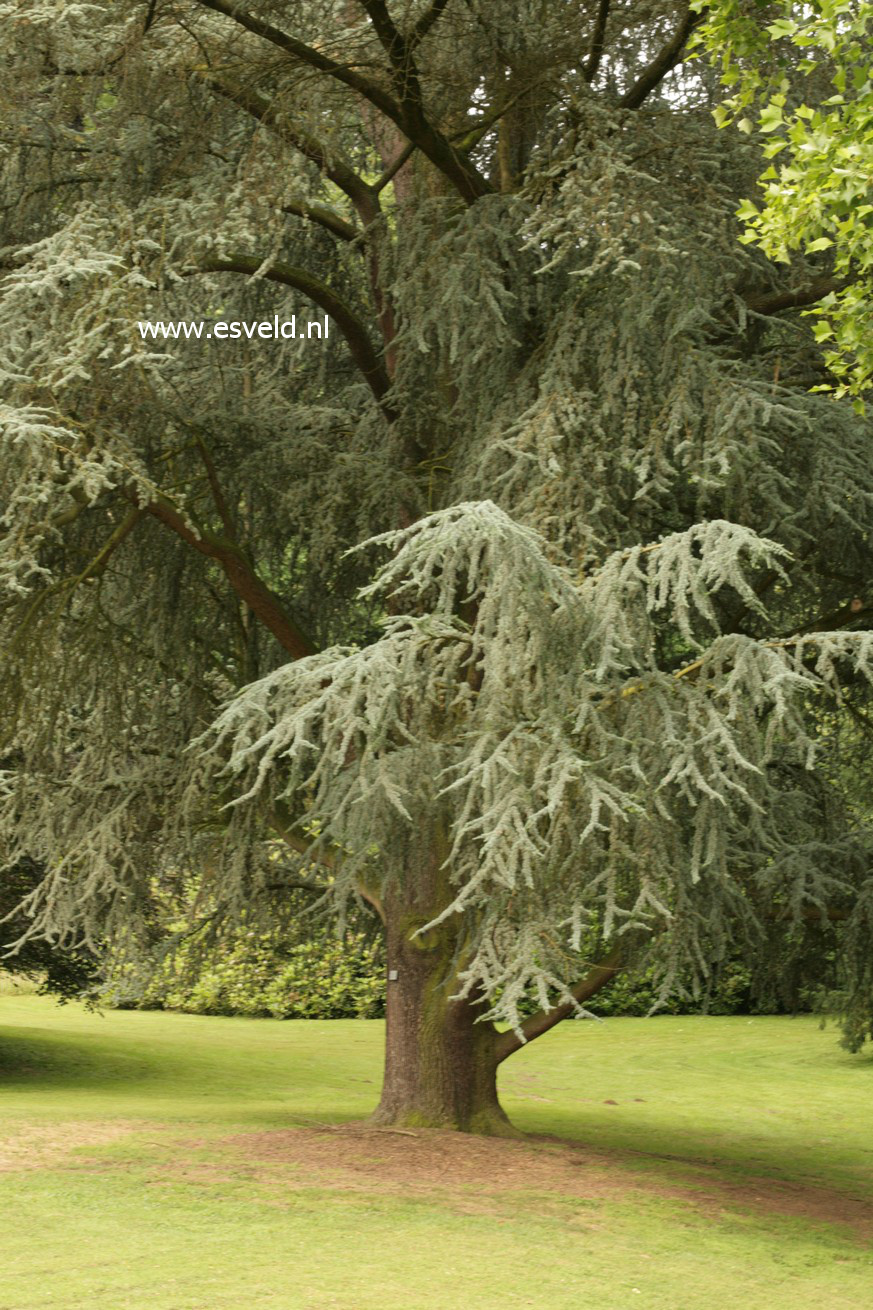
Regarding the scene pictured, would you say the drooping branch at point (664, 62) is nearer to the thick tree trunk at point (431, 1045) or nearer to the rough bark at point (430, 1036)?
the rough bark at point (430, 1036)

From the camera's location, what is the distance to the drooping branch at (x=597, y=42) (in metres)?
9.64

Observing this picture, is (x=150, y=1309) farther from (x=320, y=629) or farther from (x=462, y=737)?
(x=320, y=629)

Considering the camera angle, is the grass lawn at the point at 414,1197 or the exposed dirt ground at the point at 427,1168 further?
the exposed dirt ground at the point at 427,1168

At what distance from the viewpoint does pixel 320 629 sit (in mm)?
12016

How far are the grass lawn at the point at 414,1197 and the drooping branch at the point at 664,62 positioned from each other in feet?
22.5

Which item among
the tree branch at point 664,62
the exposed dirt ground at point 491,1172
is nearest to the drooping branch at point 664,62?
the tree branch at point 664,62

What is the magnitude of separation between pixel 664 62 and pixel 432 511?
326 centimetres

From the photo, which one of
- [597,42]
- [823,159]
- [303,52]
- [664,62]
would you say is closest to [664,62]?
[664,62]

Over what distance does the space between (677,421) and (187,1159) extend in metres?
5.33

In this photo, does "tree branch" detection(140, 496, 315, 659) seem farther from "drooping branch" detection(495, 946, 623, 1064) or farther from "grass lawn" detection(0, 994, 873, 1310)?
"grass lawn" detection(0, 994, 873, 1310)

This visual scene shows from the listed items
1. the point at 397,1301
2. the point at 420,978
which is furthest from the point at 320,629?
the point at 397,1301

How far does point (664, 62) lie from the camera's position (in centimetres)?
1019

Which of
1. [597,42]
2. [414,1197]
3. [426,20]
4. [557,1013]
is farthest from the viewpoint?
[557,1013]

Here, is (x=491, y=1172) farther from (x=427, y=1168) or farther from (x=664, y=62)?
(x=664, y=62)
